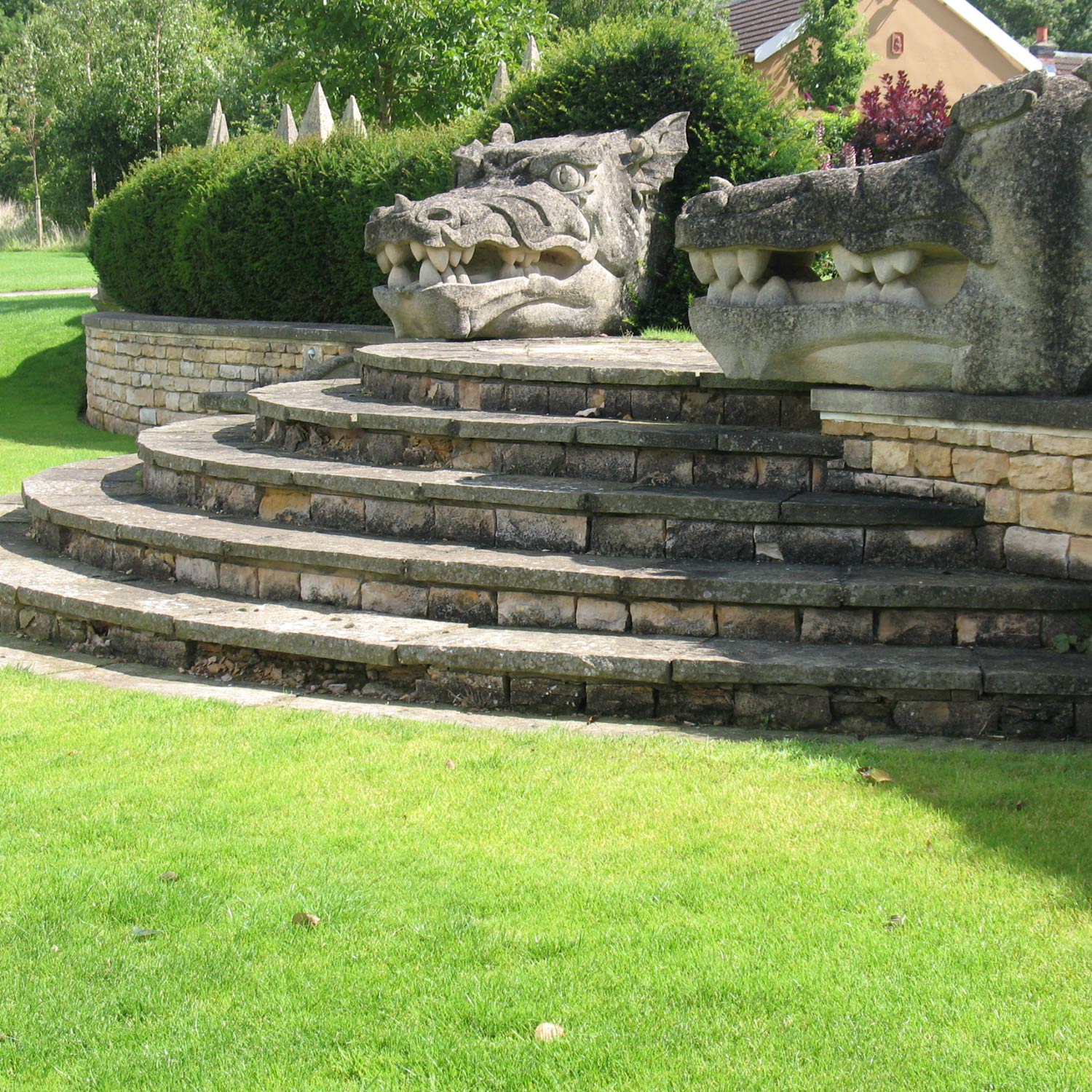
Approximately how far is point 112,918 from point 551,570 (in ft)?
8.16

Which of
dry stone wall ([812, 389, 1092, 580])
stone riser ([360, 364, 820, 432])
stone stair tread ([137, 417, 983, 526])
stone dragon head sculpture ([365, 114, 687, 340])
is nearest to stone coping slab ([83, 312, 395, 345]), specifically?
stone dragon head sculpture ([365, 114, 687, 340])

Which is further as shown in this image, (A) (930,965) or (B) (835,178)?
(B) (835,178)

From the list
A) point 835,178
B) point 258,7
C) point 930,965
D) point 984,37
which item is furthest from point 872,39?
point 930,965

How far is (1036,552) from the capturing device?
17.2 feet

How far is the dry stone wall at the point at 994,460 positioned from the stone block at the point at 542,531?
114 centimetres

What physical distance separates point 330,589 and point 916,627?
259cm

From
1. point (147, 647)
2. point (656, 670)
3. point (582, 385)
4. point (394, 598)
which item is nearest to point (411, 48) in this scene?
point (582, 385)

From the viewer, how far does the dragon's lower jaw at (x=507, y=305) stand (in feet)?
30.5

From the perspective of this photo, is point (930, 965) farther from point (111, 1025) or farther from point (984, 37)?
point (984, 37)

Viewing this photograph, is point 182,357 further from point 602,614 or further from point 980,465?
point 980,465

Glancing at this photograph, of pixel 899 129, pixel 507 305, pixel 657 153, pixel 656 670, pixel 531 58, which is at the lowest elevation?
pixel 656 670

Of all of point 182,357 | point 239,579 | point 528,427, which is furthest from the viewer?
point 182,357

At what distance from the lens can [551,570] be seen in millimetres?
5500

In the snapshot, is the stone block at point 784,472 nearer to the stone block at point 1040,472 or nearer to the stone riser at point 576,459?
the stone riser at point 576,459
